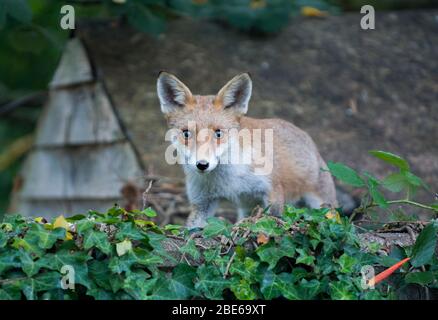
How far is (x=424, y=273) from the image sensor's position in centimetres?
446

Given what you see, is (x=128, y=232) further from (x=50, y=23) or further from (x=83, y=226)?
(x=50, y=23)

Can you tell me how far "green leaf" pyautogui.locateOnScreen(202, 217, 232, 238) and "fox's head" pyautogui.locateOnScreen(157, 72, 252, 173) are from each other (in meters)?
1.12

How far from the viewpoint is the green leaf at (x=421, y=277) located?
4434mm

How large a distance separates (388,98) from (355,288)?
556 cm

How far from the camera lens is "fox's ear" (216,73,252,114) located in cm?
593

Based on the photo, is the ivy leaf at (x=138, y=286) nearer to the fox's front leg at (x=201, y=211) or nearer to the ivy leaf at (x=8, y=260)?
the ivy leaf at (x=8, y=260)

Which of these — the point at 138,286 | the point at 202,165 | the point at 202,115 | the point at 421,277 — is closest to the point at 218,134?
the point at 202,115

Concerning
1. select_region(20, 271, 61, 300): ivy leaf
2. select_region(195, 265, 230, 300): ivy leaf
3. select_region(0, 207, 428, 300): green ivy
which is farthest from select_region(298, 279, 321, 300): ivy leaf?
select_region(20, 271, 61, 300): ivy leaf

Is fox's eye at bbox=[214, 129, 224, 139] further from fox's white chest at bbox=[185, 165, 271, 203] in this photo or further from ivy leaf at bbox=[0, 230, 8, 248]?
ivy leaf at bbox=[0, 230, 8, 248]

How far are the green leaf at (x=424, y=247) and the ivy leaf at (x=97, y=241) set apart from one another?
195cm

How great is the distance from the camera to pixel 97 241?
4258mm

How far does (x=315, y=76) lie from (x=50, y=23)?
375 centimetres

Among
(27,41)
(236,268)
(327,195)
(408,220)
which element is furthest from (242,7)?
(236,268)

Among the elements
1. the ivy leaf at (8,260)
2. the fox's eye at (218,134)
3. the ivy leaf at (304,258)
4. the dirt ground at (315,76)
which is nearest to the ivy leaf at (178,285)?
the ivy leaf at (304,258)
